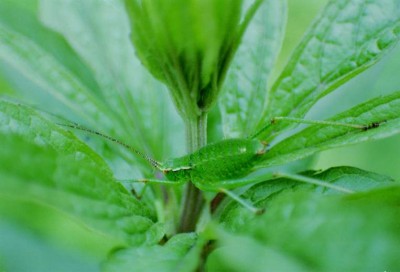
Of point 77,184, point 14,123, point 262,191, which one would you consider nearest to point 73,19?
point 14,123

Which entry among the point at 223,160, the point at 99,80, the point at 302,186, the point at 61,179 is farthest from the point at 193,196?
the point at 61,179

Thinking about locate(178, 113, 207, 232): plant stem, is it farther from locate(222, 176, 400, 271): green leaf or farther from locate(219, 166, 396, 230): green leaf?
locate(222, 176, 400, 271): green leaf

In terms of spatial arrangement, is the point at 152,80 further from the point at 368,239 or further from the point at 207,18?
the point at 368,239

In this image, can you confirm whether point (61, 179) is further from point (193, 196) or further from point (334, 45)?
point (334, 45)

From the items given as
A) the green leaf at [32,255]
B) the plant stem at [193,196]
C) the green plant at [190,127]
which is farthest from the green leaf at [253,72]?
the green leaf at [32,255]

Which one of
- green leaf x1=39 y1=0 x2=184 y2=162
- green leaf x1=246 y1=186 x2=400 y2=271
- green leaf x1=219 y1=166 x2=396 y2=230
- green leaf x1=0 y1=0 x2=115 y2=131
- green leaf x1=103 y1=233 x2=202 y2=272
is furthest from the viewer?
green leaf x1=39 y1=0 x2=184 y2=162

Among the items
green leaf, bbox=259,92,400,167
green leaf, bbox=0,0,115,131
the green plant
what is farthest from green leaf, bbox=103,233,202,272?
green leaf, bbox=0,0,115,131
